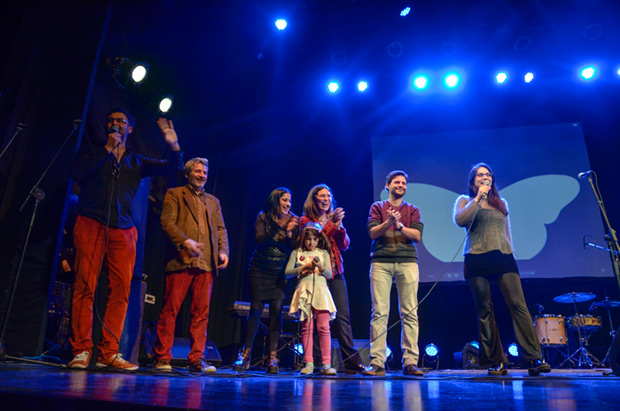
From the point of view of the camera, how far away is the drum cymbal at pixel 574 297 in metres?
5.49

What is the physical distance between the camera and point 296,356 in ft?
17.6

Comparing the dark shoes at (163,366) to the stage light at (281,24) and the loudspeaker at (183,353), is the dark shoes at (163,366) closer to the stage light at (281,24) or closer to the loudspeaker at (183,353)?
the loudspeaker at (183,353)

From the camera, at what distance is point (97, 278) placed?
287 centimetres

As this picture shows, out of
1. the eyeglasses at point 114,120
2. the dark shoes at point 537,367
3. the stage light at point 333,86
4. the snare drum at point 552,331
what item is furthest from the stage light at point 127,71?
the snare drum at point 552,331

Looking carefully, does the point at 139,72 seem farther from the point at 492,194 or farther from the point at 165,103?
the point at 492,194

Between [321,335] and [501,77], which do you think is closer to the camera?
[321,335]

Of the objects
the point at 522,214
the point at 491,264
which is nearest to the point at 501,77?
the point at 522,214

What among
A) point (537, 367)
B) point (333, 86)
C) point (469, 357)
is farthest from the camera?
point (333, 86)

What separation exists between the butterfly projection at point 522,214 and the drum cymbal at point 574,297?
0.61 m

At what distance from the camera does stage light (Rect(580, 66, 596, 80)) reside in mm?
6254

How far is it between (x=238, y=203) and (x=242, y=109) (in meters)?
1.46

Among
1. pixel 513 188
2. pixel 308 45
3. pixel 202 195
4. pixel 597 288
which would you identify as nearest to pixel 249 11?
pixel 308 45

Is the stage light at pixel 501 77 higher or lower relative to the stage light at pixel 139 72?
higher

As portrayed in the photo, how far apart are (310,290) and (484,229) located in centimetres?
140
